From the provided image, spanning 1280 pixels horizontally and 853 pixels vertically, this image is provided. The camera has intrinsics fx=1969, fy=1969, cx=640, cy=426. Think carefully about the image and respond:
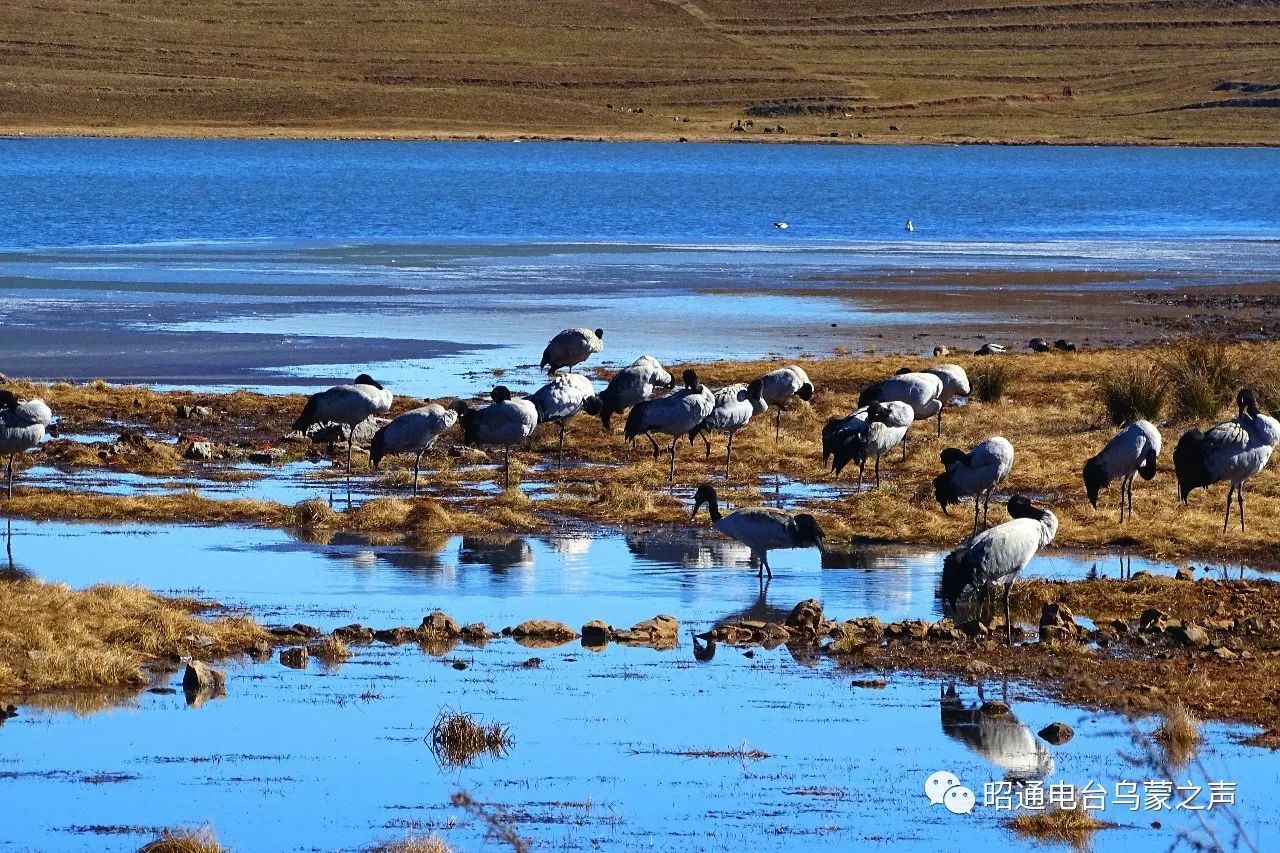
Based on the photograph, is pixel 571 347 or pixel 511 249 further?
pixel 511 249

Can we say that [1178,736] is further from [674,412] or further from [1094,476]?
[674,412]

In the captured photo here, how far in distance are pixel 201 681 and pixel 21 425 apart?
7408mm

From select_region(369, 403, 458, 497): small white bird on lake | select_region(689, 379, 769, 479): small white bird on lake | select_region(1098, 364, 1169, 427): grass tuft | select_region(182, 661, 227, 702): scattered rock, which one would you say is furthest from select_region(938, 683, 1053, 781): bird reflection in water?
select_region(1098, 364, 1169, 427): grass tuft

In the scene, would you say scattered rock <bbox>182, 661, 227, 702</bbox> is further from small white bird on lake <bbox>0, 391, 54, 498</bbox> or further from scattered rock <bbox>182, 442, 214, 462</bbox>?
scattered rock <bbox>182, 442, 214, 462</bbox>

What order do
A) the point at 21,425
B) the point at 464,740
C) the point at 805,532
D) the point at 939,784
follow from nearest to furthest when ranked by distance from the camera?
the point at 939,784 → the point at 464,740 → the point at 805,532 → the point at 21,425

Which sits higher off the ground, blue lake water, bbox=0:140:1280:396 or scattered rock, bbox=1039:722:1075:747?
blue lake water, bbox=0:140:1280:396

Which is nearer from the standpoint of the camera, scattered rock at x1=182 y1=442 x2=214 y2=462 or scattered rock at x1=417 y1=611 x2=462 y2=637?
scattered rock at x1=417 y1=611 x2=462 y2=637

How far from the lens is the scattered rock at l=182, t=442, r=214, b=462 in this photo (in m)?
22.1

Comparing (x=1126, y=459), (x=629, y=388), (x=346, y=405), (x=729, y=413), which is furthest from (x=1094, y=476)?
(x=346, y=405)

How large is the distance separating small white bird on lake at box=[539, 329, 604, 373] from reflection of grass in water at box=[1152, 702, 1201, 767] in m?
16.2

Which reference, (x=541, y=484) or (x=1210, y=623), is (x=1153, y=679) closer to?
(x=1210, y=623)

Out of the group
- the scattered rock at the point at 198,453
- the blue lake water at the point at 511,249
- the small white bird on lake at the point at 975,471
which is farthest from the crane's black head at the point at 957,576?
the blue lake water at the point at 511,249

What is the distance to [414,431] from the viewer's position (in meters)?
20.2

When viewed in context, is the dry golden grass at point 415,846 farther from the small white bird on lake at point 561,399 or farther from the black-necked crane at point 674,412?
the small white bird on lake at point 561,399
